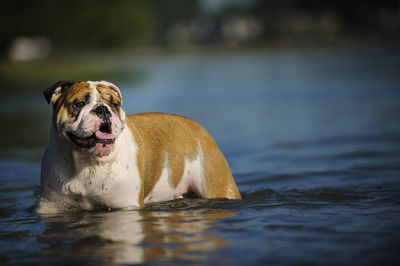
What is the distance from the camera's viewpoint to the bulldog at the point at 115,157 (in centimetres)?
566

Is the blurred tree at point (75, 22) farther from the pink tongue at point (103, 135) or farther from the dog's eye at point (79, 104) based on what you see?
the pink tongue at point (103, 135)

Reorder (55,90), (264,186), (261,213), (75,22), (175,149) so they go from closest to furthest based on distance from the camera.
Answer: (55,90) < (261,213) < (175,149) < (264,186) < (75,22)

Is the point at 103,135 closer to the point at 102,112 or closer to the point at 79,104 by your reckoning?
the point at 102,112

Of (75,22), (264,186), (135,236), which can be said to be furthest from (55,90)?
(75,22)

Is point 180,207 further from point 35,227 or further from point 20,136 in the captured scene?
point 20,136

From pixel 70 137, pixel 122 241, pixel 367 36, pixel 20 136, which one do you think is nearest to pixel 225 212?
pixel 122 241

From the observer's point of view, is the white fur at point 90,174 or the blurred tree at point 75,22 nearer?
the white fur at point 90,174

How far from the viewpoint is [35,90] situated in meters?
31.8

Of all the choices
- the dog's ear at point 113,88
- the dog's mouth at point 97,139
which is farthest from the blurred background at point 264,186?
the dog's ear at point 113,88

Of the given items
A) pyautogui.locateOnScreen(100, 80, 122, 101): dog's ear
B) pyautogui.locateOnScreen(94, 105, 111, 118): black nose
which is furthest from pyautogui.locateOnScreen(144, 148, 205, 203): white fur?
pyautogui.locateOnScreen(94, 105, 111, 118): black nose

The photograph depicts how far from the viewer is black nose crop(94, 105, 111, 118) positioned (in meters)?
5.57

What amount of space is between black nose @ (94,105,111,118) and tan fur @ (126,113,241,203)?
2.48 ft

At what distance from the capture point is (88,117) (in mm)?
5555

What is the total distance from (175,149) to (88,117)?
134 cm
